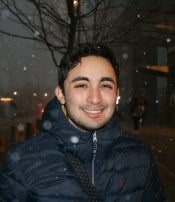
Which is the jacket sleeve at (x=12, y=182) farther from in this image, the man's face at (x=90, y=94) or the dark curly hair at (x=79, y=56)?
the dark curly hair at (x=79, y=56)

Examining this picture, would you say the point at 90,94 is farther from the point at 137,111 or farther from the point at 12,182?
the point at 137,111

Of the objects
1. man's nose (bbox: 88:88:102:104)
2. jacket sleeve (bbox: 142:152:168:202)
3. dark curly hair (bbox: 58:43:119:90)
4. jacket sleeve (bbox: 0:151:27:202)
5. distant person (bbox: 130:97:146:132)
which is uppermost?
dark curly hair (bbox: 58:43:119:90)

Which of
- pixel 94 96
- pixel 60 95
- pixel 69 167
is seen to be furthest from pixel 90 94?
pixel 69 167

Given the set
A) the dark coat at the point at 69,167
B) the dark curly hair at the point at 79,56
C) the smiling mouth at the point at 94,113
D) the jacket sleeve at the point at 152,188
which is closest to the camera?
the dark coat at the point at 69,167

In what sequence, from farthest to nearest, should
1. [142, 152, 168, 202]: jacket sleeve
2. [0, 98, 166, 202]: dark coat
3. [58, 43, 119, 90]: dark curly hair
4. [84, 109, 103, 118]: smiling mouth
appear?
[142, 152, 168, 202]: jacket sleeve
[58, 43, 119, 90]: dark curly hair
[84, 109, 103, 118]: smiling mouth
[0, 98, 166, 202]: dark coat

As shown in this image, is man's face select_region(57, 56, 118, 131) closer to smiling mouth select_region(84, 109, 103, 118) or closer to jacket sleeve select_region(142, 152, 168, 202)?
smiling mouth select_region(84, 109, 103, 118)

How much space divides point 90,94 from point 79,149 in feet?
1.12

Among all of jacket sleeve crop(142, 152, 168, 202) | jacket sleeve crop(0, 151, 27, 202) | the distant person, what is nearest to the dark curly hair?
jacket sleeve crop(0, 151, 27, 202)

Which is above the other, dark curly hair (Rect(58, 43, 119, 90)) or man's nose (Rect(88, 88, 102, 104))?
dark curly hair (Rect(58, 43, 119, 90))

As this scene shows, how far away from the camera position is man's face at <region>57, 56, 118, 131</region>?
94.6 inches

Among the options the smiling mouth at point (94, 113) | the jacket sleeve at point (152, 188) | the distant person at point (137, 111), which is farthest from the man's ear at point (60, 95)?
the distant person at point (137, 111)

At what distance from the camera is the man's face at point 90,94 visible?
2402 mm

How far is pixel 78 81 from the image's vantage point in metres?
2.43

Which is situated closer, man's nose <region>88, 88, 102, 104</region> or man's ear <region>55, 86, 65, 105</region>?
man's nose <region>88, 88, 102, 104</region>
